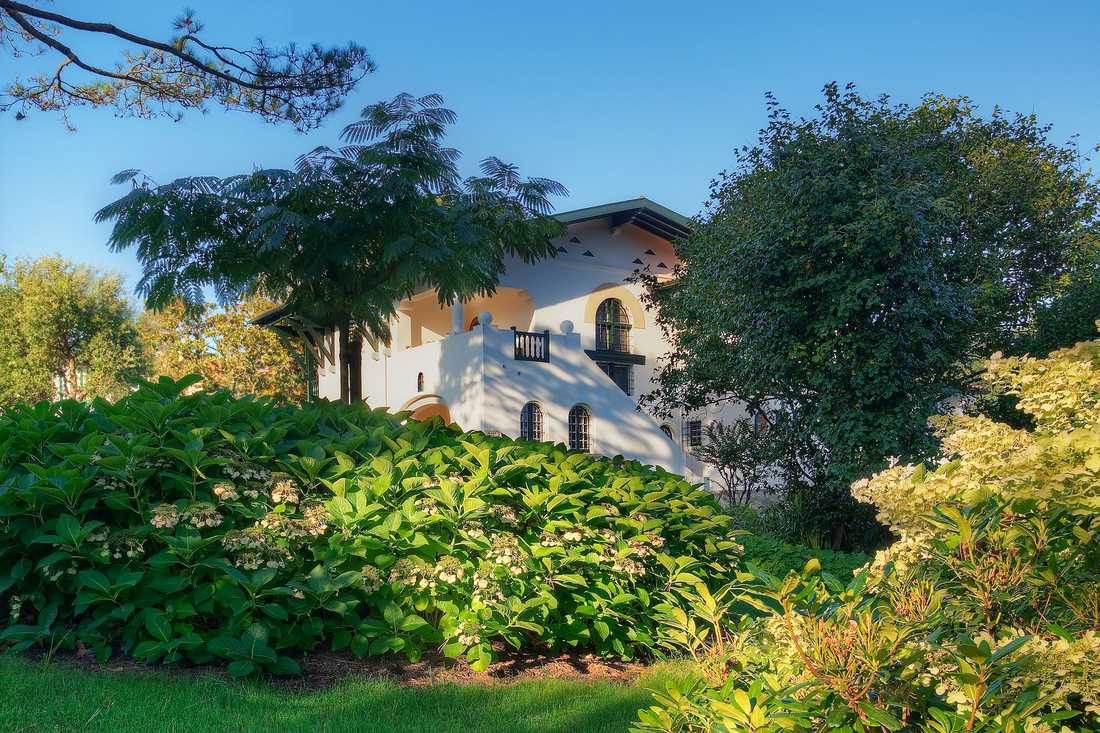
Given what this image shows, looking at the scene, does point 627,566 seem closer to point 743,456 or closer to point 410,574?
point 410,574

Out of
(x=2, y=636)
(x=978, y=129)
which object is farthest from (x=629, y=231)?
(x=2, y=636)

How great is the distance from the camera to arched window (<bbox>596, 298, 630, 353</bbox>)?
2430 centimetres

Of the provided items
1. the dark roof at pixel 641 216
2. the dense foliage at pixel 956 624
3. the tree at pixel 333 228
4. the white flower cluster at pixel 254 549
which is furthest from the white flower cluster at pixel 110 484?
the dark roof at pixel 641 216

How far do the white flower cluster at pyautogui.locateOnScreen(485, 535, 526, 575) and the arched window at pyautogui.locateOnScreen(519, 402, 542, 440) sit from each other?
14.4 meters

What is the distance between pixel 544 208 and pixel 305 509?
45.2 ft

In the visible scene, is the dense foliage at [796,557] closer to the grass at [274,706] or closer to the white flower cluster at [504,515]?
the white flower cluster at [504,515]

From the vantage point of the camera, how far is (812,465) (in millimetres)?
15867

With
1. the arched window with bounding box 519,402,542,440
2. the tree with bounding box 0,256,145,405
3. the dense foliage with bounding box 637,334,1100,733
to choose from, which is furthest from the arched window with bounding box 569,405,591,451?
the tree with bounding box 0,256,145,405

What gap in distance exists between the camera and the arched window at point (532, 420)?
19578 millimetres

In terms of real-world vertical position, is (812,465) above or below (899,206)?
below

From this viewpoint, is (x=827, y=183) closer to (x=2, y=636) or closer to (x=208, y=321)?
(x=2, y=636)

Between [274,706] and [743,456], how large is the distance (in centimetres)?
1522

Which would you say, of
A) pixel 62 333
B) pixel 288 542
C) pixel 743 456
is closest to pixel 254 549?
pixel 288 542

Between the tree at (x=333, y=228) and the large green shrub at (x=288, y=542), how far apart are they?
7938 mm
